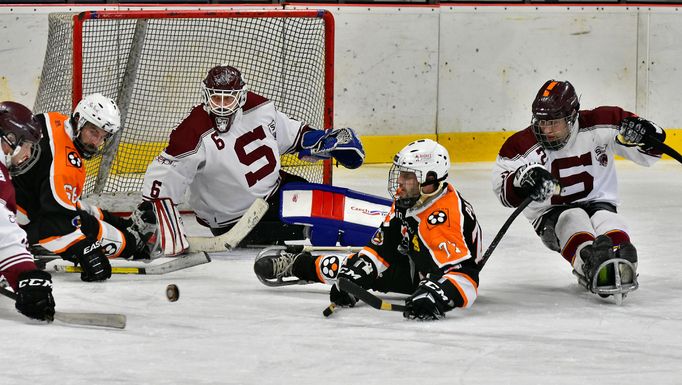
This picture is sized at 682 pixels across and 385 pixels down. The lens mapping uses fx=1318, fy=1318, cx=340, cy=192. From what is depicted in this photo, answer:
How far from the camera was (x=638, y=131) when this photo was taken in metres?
4.92

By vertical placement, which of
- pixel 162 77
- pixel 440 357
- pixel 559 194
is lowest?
pixel 440 357

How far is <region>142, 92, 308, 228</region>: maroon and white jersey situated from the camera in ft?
18.4

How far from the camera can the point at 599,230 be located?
4895 millimetres

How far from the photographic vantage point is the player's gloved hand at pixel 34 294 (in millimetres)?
4098

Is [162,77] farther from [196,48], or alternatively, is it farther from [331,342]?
[331,342]

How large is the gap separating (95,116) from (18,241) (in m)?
0.91

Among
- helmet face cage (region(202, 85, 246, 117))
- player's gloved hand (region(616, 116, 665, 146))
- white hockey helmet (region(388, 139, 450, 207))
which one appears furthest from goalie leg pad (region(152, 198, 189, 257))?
player's gloved hand (region(616, 116, 665, 146))

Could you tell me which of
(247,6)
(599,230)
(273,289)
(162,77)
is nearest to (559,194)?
(599,230)

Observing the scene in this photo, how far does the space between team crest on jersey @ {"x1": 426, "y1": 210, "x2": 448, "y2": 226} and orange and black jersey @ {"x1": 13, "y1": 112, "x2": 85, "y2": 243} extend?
55.8 inches

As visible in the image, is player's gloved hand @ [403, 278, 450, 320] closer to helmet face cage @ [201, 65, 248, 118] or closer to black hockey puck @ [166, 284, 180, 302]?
black hockey puck @ [166, 284, 180, 302]

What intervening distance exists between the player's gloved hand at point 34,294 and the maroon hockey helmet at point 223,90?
162 cm

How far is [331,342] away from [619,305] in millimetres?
1188

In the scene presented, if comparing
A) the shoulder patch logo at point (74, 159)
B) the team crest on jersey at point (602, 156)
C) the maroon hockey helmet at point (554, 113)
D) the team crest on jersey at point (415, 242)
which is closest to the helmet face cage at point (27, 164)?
the shoulder patch logo at point (74, 159)

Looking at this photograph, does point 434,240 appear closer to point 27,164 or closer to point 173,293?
point 173,293
